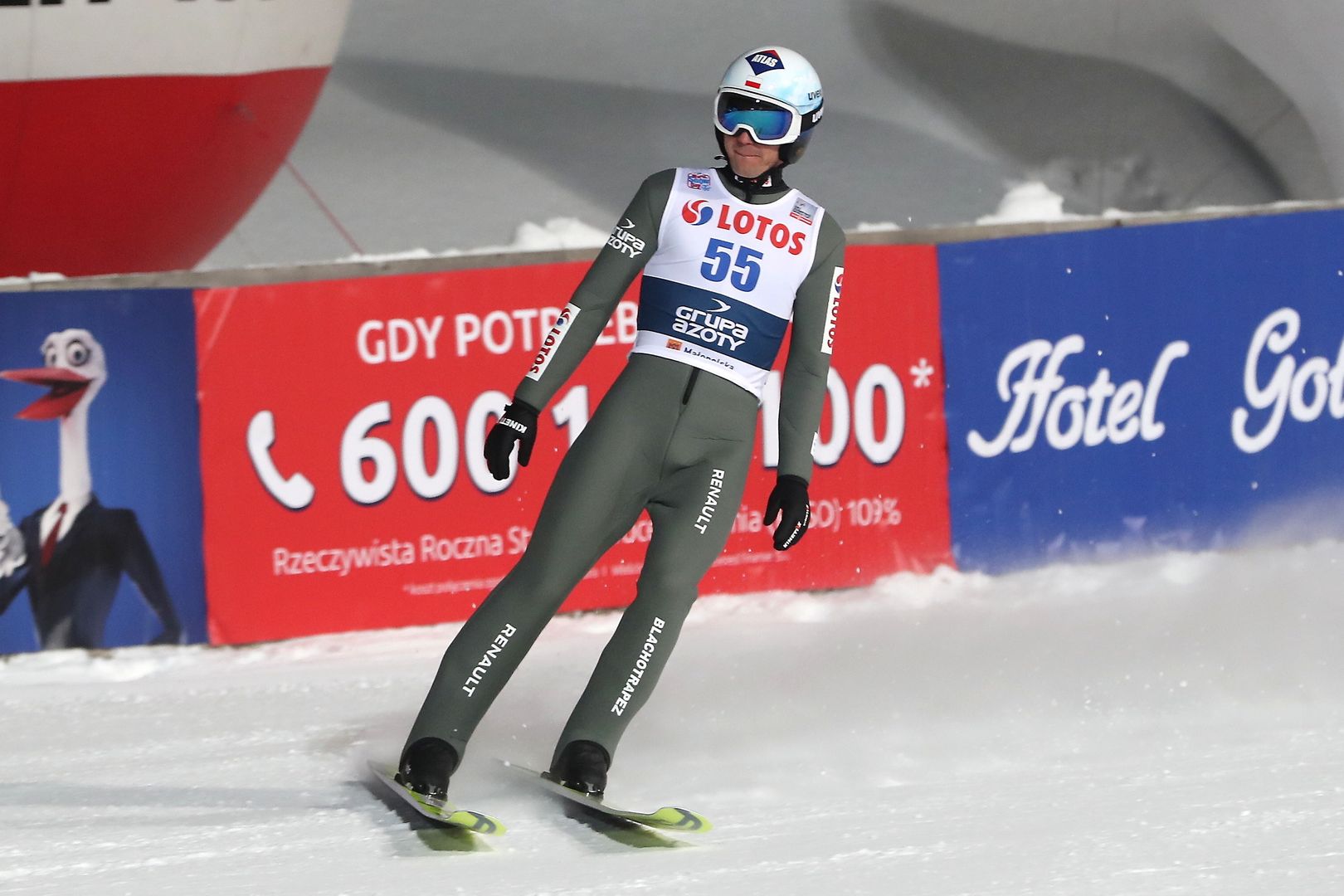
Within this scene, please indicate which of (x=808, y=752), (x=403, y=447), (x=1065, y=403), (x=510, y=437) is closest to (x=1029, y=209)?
(x=1065, y=403)

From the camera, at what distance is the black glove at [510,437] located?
402 centimetres

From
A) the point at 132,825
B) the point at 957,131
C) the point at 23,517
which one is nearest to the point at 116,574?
the point at 23,517

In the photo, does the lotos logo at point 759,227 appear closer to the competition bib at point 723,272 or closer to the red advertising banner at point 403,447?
the competition bib at point 723,272

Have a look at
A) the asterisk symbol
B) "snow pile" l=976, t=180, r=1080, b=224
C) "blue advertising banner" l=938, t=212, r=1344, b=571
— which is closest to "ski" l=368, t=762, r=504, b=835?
the asterisk symbol

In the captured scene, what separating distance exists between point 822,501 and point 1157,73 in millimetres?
9737

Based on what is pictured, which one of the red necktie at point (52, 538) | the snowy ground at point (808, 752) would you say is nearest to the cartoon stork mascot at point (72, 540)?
the red necktie at point (52, 538)

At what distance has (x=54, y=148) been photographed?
269 inches

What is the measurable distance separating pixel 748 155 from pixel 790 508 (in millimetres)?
869

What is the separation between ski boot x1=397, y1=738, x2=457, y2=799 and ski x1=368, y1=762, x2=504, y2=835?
17 mm

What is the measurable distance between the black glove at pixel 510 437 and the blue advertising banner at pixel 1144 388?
2.70m

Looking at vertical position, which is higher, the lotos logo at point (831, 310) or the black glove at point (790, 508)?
the lotos logo at point (831, 310)

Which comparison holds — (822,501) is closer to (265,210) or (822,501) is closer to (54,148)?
(54,148)

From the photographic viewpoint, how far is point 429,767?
12.8ft

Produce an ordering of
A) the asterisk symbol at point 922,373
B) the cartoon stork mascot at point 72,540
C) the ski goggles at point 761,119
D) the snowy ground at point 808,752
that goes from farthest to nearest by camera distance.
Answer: the asterisk symbol at point 922,373 < the cartoon stork mascot at point 72,540 < the ski goggles at point 761,119 < the snowy ground at point 808,752
